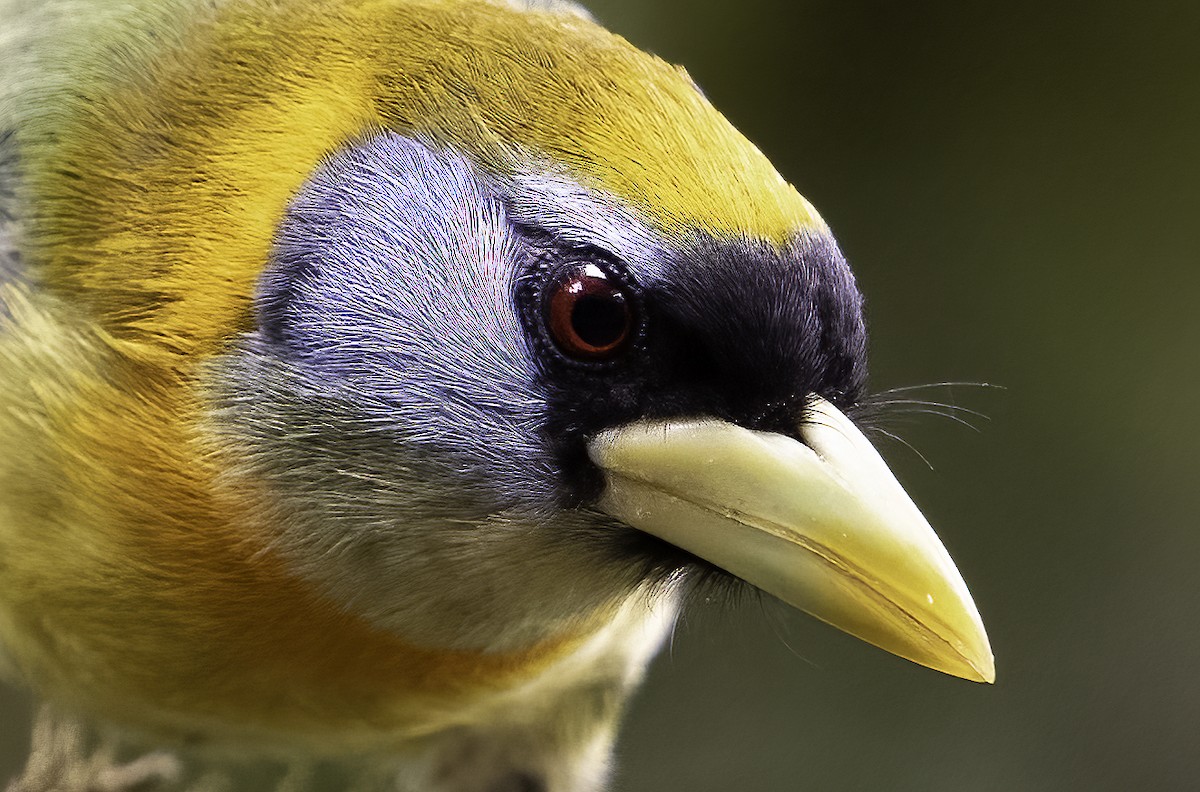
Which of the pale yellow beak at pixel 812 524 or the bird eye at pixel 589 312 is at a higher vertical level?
the bird eye at pixel 589 312

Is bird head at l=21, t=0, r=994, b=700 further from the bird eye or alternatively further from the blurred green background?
the blurred green background

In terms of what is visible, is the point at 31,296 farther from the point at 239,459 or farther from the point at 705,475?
the point at 705,475

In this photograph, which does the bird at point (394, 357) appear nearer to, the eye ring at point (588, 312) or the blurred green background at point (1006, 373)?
the eye ring at point (588, 312)

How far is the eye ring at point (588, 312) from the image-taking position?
50 centimetres

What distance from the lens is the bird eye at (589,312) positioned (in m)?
0.50

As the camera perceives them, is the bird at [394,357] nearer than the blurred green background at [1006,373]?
Yes

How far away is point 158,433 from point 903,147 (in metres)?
0.57

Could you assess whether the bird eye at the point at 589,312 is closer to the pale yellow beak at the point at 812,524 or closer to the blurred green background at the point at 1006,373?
the pale yellow beak at the point at 812,524

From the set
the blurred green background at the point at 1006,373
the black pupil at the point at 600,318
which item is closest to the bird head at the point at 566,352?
the black pupil at the point at 600,318

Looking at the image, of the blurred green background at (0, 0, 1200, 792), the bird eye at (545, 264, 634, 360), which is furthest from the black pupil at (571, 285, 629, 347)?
the blurred green background at (0, 0, 1200, 792)

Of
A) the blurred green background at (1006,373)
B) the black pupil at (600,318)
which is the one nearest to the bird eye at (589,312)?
the black pupil at (600,318)

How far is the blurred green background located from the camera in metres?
0.77

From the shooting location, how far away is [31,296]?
56cm

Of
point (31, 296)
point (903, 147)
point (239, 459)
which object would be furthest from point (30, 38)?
point (903, 147)
